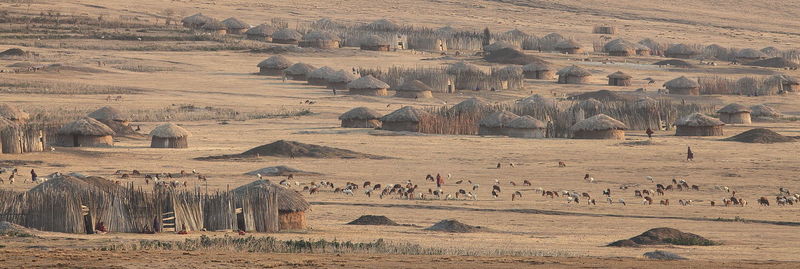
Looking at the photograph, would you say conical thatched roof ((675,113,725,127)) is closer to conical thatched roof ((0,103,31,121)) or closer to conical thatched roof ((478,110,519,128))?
conical thatched roof ((478,110,519,128))

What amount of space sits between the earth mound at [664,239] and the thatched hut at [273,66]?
164 feet

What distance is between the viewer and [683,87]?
71562 mm

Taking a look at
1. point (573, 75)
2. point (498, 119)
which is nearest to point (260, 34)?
point (573, 75)

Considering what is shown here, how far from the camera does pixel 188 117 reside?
56156 millimetres

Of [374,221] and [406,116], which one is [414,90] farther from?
[374,221]

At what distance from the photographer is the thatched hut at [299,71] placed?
2936 inches

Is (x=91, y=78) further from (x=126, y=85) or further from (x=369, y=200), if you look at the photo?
(x=369, y=200)

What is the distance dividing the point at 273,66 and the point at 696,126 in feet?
93.6

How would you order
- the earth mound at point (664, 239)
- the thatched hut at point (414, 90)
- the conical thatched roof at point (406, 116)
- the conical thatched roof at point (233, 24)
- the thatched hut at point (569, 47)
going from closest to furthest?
1. the earth mound at point (664, 239)
2. the conical thatched roof at point (406, 116)
3. the thatched hut at point (414, 90)
4. the thatched hut at point (569, 47)
5. the conical thatched roof at point (233, 24)

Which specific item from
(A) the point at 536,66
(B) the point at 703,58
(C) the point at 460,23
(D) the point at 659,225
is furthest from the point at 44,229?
(C) the point at 460,23

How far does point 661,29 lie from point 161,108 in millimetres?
63914

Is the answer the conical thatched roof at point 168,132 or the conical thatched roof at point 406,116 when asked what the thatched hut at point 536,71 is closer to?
the conical thatched roof at point 406,116

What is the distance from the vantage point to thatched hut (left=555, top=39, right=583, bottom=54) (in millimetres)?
93062

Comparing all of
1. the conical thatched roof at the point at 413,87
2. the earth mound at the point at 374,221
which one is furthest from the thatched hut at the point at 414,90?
the earth mound at the point at 374,221
